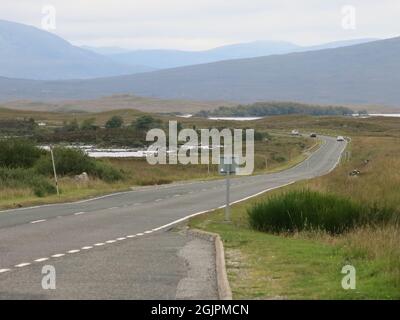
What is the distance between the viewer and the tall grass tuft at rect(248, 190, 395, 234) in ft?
65.2

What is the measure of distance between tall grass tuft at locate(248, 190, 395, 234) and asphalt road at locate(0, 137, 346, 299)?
94.3 inches

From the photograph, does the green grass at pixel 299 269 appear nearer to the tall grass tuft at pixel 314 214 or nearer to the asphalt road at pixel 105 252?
the asphalt road at pixel 105 252

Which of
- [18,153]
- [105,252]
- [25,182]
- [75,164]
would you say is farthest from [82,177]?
[105,252]

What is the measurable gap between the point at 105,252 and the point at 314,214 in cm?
641

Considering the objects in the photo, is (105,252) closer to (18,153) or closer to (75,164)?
(75,164)

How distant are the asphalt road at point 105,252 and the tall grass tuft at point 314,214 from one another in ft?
7.86

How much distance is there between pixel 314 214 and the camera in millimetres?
20203

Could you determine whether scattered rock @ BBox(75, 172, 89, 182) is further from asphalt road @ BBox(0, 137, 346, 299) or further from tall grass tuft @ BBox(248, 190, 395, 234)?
tall grass tuft @ BBox(248, 190, 395, 234)

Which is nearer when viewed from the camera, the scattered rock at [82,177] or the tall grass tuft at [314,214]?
the tall grass tuft at [314,214]

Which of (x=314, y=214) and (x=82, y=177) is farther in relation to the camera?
(x=82, y=177)

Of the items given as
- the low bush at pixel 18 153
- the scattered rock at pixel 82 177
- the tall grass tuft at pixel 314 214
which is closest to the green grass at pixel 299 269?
the tall grass tuft at pixel 314 214

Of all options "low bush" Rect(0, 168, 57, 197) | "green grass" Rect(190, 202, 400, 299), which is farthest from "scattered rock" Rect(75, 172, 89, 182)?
"green grass" Rect(190, 202, 400, 299)

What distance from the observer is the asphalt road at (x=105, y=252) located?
37.0 ft
